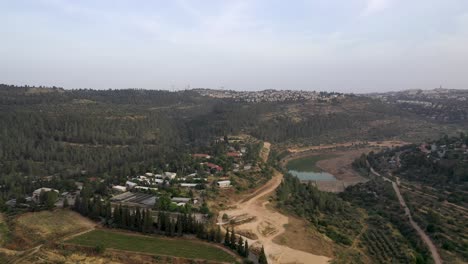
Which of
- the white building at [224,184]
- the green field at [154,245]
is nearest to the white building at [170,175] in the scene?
the white building at [224,184]

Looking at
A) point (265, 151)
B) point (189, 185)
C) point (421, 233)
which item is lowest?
point (421, 233)

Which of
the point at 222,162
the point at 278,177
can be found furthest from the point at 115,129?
the point at 278,177

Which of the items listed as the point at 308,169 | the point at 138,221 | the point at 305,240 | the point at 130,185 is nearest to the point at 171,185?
the point at 130,185

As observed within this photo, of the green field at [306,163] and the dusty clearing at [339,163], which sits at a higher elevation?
the dusty clearing at [339,163]

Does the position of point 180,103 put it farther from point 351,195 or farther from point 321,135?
point 351,195

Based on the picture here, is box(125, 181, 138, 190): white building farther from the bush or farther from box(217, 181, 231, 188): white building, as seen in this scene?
the bush

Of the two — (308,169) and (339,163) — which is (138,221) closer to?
(308,169)

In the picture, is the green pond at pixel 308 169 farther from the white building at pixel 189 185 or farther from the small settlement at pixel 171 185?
the white building at pixel 189 185
